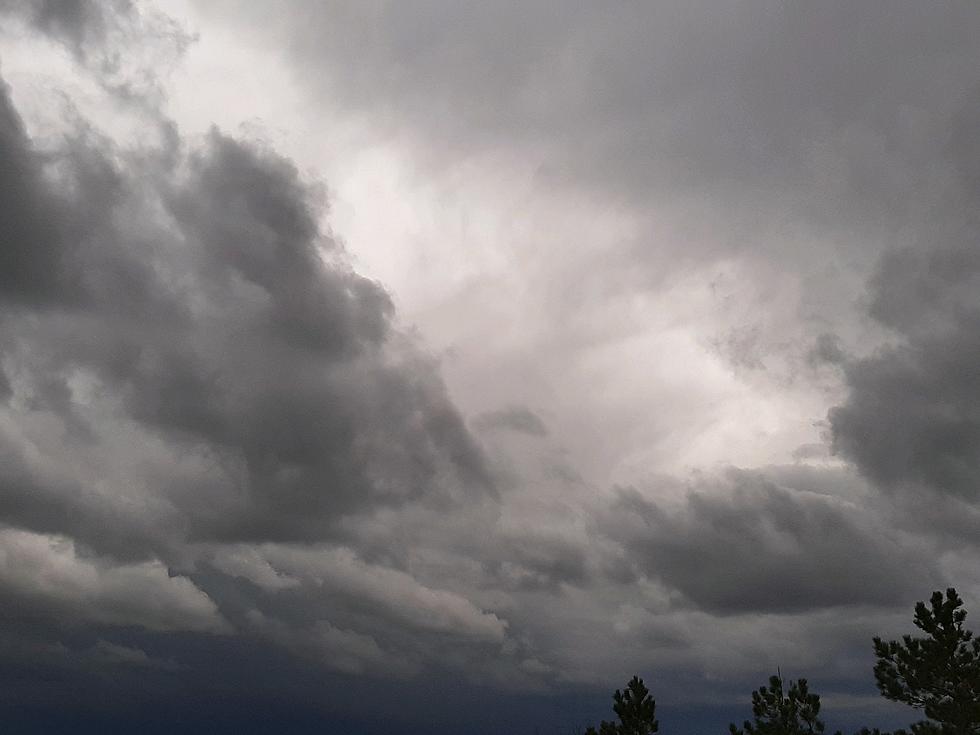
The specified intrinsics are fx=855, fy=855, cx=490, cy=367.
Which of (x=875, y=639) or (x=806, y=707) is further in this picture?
(x=806, y=707)

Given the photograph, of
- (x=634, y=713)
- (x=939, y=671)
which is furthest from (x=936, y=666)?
(x=634, y=713)

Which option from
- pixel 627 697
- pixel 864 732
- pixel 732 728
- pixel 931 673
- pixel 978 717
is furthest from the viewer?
pixel 627 697

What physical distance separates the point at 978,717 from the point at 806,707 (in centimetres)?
2209

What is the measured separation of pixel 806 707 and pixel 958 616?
64.4 ft

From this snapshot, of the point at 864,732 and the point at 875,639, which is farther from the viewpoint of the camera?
the point at 864,732

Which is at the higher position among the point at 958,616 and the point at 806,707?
the point at 958,616

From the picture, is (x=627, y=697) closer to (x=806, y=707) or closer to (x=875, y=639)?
(x=806, y=707)

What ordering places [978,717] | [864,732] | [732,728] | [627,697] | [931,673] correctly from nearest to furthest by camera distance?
[978,717]
[931,673]
[864,732]
[732,728]
[627,697]

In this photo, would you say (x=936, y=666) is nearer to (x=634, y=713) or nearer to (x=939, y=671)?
(x=939, y=671)

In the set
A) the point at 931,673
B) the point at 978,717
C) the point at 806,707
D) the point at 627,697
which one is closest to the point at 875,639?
the point at 931,673

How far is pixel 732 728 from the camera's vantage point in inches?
2566

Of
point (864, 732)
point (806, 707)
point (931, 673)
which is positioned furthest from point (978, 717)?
point (806, 707)

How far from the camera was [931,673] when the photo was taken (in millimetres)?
50438

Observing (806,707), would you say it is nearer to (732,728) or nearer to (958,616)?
(732,728)
